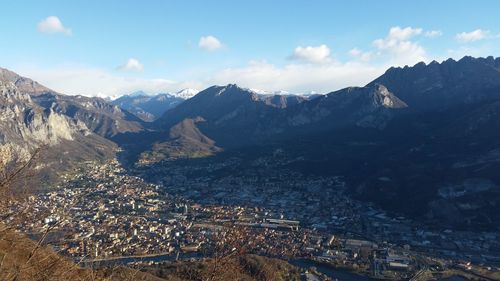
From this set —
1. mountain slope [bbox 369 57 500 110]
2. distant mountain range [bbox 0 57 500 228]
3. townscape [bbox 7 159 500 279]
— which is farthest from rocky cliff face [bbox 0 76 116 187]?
mountain slope [bbox 369 57 500 110]

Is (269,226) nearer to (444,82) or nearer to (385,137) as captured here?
(385,137)

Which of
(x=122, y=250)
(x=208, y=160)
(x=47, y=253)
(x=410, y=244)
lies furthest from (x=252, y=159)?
(x=47, y=253)

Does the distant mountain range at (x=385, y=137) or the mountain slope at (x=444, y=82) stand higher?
the mountain slope at (x=444, y=82)

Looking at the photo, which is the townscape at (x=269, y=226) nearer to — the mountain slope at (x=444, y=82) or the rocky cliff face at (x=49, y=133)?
the rocky cliff face at (x=49, y=133)

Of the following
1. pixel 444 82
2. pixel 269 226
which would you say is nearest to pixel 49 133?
pixel 269 226

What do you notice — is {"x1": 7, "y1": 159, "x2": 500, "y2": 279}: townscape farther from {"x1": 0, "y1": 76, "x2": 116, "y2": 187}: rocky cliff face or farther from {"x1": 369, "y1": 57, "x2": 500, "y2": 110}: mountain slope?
{"x1": 369, "y1": 57, "x2": 500, "y2": 110}: mountain slope

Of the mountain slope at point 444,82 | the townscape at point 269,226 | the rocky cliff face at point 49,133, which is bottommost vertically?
the townscape at point 269,226

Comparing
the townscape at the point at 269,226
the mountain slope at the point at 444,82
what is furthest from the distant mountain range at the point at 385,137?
the townscape at the point at 269,226

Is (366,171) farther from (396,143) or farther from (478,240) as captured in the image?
(478,240)
